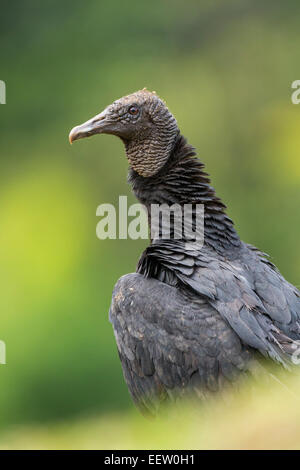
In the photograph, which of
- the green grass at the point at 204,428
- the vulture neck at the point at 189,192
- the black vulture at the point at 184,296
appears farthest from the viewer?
the vulture neck at the point at 189,192

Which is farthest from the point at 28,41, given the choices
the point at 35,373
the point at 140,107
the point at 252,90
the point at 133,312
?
the point at 133,312

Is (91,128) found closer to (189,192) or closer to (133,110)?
(133,110)

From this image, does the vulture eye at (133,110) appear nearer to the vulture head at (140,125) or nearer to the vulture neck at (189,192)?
the vulture head at (140,125)

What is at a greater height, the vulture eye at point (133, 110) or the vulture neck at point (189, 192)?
the vulture eye at point (133, 110)

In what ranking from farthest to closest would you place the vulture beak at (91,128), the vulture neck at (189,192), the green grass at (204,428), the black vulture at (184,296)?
the vulture beak at (91,128) < the vulture neck at (189,192) < the black vulture at (184,296) < the green grass at (204,428)

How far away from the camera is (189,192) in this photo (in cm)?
526

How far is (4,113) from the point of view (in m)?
15.7

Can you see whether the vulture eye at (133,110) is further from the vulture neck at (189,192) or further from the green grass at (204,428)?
the green grass at (204,428)

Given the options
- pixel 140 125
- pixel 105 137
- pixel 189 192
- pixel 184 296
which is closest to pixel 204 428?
pixel 184 296

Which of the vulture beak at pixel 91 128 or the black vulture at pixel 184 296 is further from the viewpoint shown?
the vulture beak at pixel 91 128

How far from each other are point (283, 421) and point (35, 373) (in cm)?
799

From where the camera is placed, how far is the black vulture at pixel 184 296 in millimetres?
4508

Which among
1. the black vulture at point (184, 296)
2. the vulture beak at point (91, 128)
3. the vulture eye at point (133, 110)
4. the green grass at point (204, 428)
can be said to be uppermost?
the vulture eye at point (133, 110)

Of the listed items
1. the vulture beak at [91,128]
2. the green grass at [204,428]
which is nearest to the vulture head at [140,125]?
the vulture beak at [91,128]
